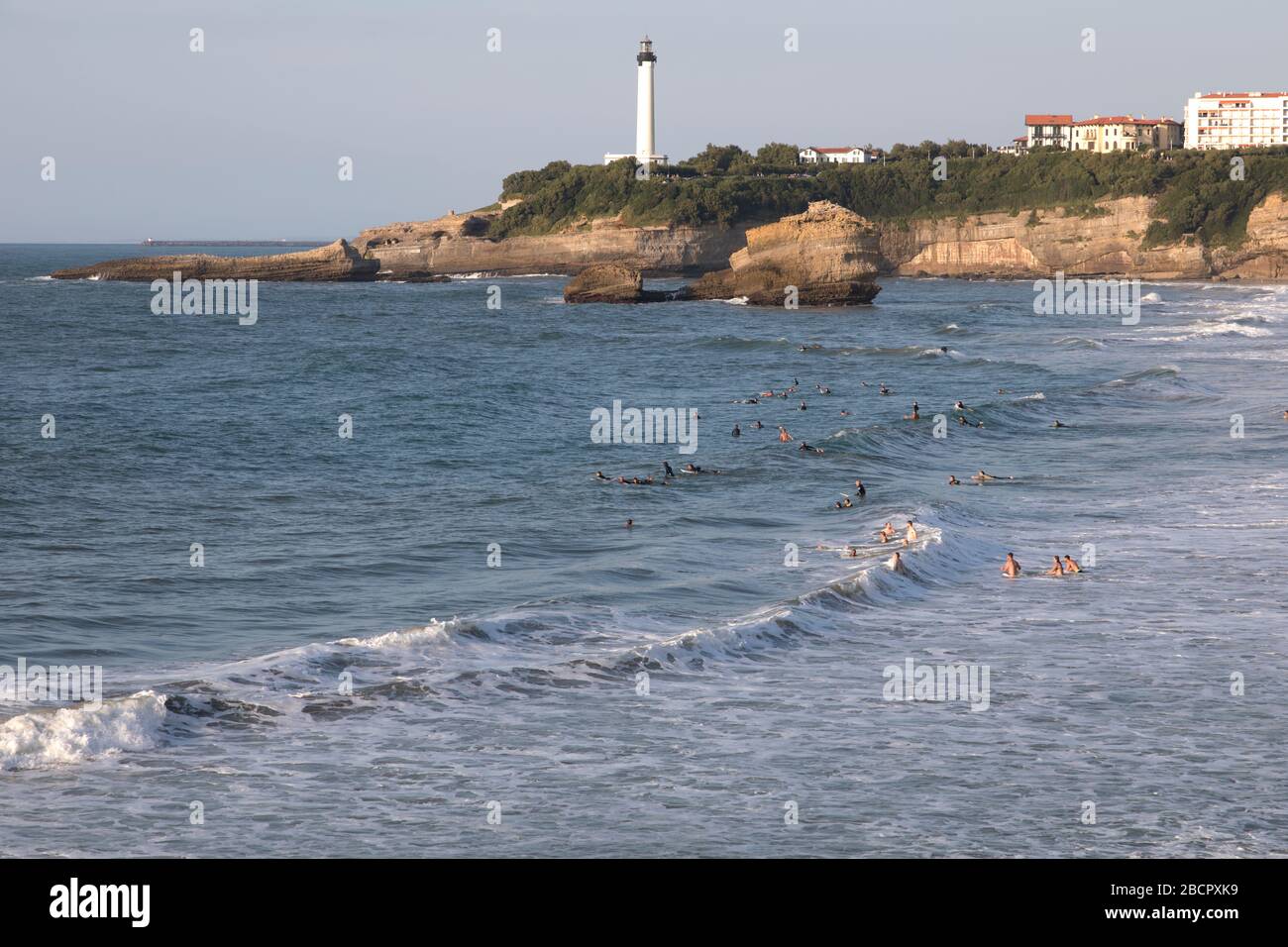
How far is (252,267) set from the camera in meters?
126

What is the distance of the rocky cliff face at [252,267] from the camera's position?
123 meters

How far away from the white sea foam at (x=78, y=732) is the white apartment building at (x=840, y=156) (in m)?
162

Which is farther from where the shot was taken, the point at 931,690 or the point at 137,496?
the point at 137,496

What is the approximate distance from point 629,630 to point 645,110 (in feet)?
437

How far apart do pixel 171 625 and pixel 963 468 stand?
20.7 metres

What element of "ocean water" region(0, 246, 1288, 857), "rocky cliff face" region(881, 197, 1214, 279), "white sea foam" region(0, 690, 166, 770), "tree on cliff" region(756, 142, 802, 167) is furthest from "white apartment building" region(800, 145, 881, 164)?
"white sea foam" region(0, 690, 166, 770)

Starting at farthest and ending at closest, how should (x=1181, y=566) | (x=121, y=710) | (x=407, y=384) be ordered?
1. (x=407, y=384)
2. (x=1181, y=566)
3. (x=121, y=710)

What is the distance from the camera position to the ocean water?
38.7 ft

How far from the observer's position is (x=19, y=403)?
4138cm

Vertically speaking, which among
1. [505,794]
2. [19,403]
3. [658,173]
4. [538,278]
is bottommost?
[505,794]

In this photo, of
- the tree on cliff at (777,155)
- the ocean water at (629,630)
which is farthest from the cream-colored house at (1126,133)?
the ocean water at (629,630)
